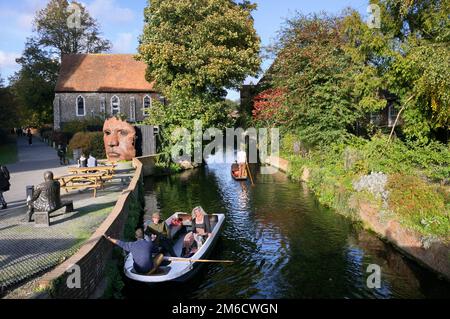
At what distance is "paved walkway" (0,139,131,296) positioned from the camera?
322 inches

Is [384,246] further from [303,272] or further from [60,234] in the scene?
[60,234]

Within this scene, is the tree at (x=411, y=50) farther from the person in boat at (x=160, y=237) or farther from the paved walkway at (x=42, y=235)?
the paved walkway at (x=42, y=235)

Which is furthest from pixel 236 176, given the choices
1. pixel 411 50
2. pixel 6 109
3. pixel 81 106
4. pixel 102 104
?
pixel 81 106

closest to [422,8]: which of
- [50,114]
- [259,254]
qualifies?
[259,254]

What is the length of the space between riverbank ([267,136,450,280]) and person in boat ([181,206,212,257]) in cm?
577

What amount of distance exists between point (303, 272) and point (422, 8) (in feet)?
48.8

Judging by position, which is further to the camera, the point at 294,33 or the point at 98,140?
the point at 98,140

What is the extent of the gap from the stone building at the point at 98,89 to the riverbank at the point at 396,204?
1346 inches

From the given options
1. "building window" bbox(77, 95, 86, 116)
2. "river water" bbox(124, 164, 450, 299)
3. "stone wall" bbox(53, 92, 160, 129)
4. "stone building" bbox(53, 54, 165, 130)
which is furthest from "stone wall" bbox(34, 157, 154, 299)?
"building window" bbox(77, 95, 86, 116)

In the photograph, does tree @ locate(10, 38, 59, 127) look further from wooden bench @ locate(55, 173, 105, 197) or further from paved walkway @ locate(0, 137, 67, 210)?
wooden bench @ locate(55, 173, 105, 197)

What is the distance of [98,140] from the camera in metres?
32.1

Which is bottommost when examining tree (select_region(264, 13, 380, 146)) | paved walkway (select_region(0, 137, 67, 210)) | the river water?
the river water

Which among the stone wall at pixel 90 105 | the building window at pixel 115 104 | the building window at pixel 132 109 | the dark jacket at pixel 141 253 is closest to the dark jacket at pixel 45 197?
the dark jacket at pixel 141 253
